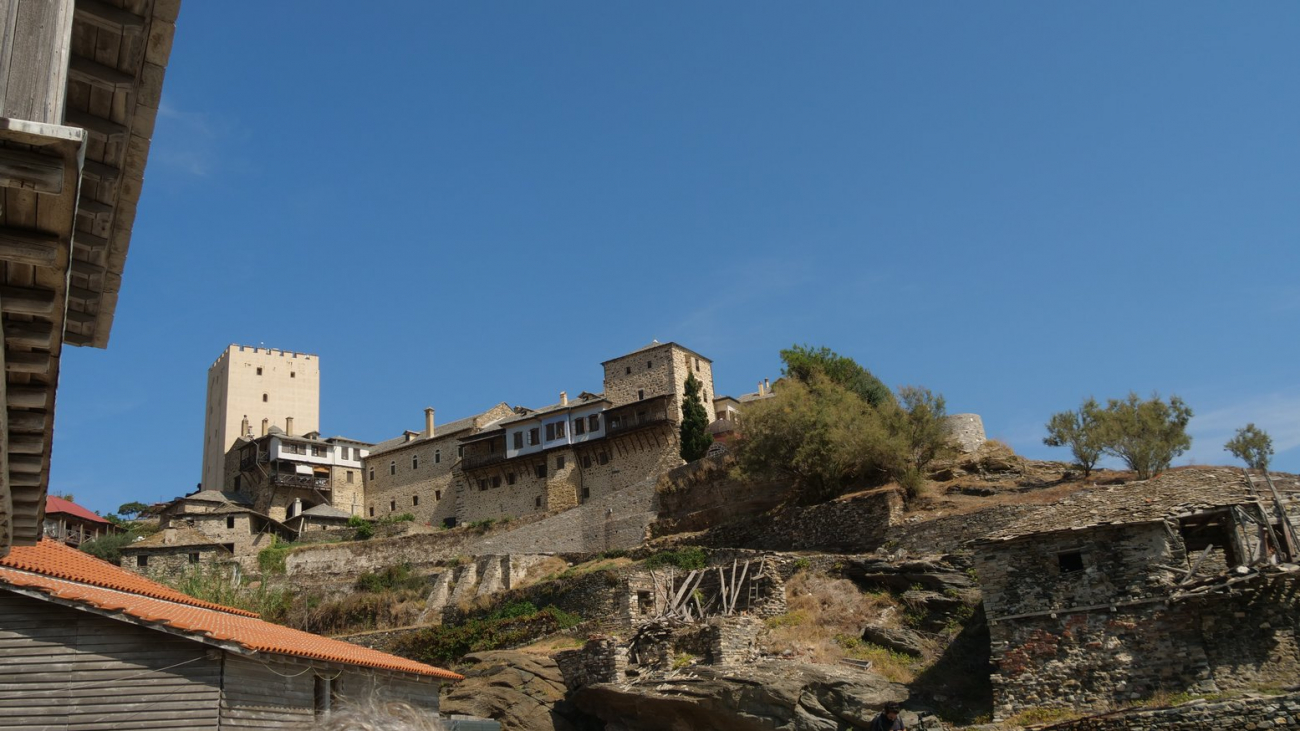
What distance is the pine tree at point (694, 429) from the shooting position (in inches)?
2175

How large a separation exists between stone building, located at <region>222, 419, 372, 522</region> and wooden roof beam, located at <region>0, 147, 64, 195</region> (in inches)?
2650

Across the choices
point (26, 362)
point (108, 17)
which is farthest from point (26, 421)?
point (108, 17)

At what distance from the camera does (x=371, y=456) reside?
73.6m

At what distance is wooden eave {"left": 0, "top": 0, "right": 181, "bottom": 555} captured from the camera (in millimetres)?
4988

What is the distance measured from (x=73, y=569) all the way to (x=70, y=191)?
18.1 m

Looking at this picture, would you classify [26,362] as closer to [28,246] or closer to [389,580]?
[28,246]

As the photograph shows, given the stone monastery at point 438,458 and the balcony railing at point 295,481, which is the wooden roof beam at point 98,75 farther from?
the balcony railing at point 295,481

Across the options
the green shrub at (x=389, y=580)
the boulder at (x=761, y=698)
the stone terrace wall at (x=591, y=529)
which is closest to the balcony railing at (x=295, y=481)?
the stone terrace wall at (x=591, y=529)

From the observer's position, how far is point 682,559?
3972 cm

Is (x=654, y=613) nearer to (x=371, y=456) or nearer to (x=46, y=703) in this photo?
(x=46, y=703)

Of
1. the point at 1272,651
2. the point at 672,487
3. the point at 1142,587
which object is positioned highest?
the point at 672,487

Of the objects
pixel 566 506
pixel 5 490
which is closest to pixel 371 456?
pixel 566 506

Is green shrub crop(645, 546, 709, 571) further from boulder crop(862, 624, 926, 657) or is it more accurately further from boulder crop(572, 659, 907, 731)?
boulder crop(572, 659, 907, 731)

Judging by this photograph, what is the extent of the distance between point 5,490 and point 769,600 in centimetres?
2692
